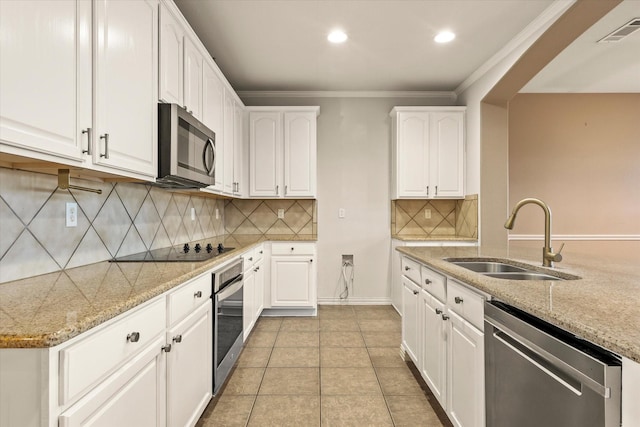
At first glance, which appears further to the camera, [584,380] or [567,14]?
[567,14]

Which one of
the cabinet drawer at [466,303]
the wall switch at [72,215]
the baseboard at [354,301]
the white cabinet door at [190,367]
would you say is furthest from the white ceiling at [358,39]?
the baseboard at [354,301]

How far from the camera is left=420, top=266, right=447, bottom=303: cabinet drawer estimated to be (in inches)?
71.2

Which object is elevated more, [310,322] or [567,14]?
[567,14]

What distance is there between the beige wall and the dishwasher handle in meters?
3.68

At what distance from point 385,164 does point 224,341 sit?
2.95 m

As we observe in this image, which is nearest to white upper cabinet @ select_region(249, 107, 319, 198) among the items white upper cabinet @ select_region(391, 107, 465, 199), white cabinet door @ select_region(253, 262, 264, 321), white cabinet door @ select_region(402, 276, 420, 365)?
white cabinet door @ select_region(253, 262, 264, 321)

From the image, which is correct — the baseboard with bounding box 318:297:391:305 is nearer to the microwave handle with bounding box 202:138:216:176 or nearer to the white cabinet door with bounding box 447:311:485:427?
the microwave handle with bounding box 202:138:216:176

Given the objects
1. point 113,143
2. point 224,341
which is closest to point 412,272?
point 224,341

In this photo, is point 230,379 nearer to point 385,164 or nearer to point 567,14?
point 385,164

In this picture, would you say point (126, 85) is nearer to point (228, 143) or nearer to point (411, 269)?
point (228, 143)

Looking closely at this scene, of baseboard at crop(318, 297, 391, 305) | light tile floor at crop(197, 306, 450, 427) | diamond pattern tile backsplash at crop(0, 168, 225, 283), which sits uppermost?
diamond pattern tile backsplash at crop(0, 168, 225, 283)

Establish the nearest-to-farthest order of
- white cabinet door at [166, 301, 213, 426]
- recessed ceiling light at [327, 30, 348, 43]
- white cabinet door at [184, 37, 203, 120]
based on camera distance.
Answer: white cabinet door at [166, 301, 213, 426] < white cabinet door at [184, 37, 203, 120] < recessed ceiling light at [327, 30, 348, 43]

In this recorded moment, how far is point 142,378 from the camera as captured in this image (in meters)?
1.19

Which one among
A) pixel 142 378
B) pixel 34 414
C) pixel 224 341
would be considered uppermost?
pixel 34 414
